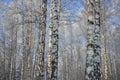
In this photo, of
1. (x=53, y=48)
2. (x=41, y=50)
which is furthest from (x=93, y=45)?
(x=41, y=50)

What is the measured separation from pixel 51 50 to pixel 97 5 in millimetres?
3689

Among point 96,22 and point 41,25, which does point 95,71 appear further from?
point 41,25

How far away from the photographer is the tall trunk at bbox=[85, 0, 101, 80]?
A: 7.93 meters

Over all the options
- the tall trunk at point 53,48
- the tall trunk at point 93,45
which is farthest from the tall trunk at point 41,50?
the tall trunk at point 93,45

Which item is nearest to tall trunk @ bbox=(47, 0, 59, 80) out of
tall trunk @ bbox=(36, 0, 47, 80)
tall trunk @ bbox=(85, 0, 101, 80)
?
tall trunk @ bbox=(36, 0, 47, 80)

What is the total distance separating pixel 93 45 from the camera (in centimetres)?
812

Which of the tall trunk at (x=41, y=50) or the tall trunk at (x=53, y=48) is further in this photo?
the tall trunk at (x=41, y=50)

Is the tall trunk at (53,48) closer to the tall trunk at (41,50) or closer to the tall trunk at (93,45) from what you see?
the tall trunk at (41,50)

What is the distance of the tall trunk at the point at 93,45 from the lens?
7.93m

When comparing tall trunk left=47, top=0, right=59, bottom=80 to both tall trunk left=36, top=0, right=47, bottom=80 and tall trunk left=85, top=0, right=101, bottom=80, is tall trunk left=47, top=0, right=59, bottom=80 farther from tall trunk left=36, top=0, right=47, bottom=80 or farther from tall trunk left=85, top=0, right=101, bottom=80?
tall trunk left=85, top=0, right=101, bottom=80

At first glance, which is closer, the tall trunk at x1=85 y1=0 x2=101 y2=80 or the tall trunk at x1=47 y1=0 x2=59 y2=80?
the tall trunk at x1=85 y1=0 x2=101 y2=80

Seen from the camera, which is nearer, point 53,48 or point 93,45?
Answer: point 93,45

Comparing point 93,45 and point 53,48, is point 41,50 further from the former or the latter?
point 93,45

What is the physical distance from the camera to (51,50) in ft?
37.8
